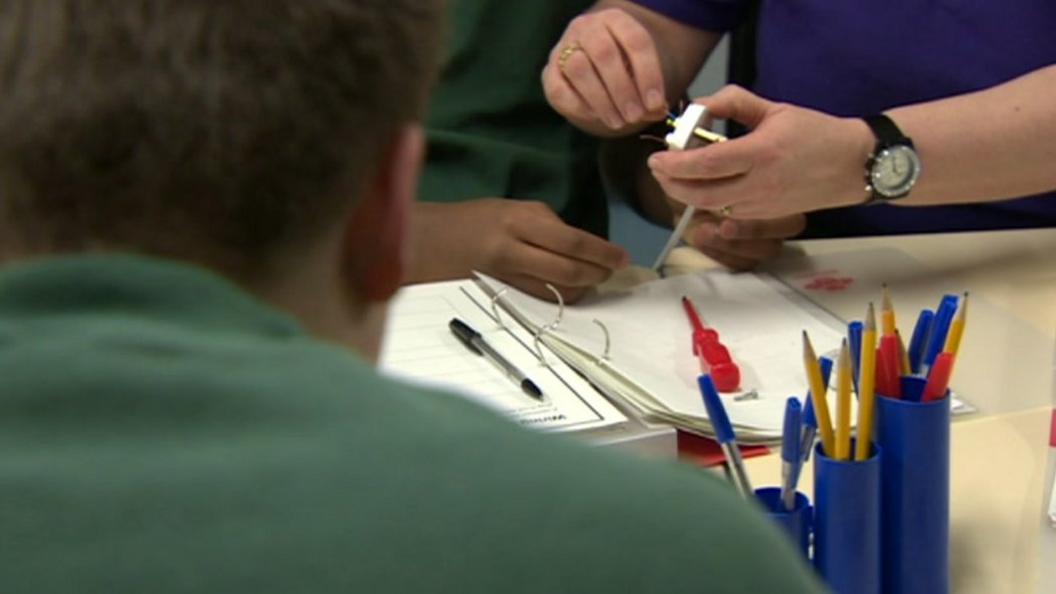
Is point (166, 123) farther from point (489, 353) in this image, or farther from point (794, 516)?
point (489, 353)

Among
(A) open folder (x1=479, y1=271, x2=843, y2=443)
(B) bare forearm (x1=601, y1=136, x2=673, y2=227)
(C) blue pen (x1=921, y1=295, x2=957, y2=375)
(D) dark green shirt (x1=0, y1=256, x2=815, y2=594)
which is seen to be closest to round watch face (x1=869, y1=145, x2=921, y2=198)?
(A) open folder (x1=479, y1=271, x2=843, y2=443)

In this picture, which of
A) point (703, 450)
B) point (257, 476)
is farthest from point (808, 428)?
point (257, 476)

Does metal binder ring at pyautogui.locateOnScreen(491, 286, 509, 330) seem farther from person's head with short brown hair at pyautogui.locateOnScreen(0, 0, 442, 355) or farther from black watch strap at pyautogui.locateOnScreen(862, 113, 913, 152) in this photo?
person's head with short brown hair at pyautogui.locateOnScreen(0, 0, 442, 355)

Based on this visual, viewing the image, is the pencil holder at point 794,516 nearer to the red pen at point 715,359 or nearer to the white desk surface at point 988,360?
the white desk surface at point 988,360

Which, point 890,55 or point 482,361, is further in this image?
point 890,55

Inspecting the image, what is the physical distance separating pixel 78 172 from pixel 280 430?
0.32 feet

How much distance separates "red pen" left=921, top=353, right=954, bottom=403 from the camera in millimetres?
694

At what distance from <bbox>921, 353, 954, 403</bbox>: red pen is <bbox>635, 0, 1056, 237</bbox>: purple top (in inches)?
23.2

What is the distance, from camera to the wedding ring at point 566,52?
3.93 ft

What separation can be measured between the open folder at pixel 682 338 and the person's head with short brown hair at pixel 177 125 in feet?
1.69

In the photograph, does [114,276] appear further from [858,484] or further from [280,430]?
[858,484]

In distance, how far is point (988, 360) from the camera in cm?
97

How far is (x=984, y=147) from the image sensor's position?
111 cm

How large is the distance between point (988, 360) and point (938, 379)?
305 mm
